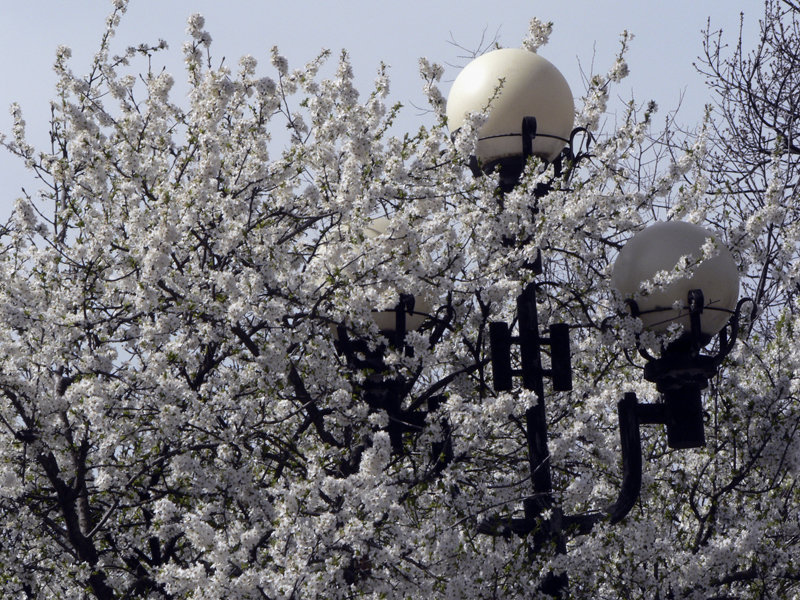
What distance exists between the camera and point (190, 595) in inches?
220

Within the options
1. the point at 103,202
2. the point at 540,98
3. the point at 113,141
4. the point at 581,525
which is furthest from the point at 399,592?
the point at 113,141

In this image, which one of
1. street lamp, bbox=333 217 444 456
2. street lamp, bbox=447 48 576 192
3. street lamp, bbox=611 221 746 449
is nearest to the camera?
street lamp, bbox=611 221 746 449

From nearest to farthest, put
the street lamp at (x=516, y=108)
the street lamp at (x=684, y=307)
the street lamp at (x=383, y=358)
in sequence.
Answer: the street lamp at (x=684, y=307), the street lamp at (x=516, y=108), the street lamp at (x=383, y=358)

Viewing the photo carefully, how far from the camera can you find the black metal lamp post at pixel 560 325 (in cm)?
524

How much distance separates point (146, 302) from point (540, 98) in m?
2.46

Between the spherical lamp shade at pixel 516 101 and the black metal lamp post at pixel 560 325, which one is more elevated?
the spherical lamp shade at pixel 516 101

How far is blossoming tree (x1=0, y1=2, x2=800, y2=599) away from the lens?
5742 mm

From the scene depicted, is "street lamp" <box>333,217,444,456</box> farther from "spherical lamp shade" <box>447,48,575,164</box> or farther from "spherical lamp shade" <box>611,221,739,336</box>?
"spherical lamp shade" <box>611,221,739,336</box>

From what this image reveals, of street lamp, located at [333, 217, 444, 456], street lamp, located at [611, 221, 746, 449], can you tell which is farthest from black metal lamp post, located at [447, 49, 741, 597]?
street lamp, located at [333, 217, 444, 456]

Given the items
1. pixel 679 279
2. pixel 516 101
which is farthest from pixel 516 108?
pixel 679 279

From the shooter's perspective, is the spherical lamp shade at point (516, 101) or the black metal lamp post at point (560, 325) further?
the spherical lamp shade at point (516, 101)

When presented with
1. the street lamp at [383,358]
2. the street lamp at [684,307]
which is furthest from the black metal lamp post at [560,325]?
the street lamp at [383,358]

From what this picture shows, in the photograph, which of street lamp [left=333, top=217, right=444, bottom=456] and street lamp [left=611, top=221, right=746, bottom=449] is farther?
street lamp [left=333, top=217, right=444, bottom=456]

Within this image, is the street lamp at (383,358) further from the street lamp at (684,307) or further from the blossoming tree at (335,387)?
the street lamp at (684,307)
